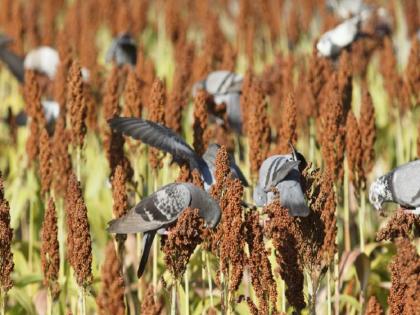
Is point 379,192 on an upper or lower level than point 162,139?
lower

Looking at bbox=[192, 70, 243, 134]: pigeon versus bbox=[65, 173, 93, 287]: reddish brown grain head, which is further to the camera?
bbox=[192, 70, 243, 134]: pigeon

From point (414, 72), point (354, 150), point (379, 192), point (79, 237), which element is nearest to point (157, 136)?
point (79, 237)

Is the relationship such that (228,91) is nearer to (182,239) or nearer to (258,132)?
(258,132)

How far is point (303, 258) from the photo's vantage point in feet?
9.61

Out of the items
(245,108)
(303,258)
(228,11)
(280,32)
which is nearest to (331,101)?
(245,108)

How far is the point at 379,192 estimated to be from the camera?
339cm

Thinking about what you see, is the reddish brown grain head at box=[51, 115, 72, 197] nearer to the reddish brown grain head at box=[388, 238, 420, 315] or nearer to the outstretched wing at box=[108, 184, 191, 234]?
the outstretched wing at box=[108, 184, 191, 234]

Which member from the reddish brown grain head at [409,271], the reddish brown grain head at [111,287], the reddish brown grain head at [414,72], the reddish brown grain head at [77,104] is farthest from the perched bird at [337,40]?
the reddish brown grain head at [111,287]

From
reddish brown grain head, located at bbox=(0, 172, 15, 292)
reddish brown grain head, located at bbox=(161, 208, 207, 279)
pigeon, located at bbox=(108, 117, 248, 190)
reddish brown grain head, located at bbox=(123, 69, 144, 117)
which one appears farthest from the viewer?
reddish brown grain head, located at bbox=(123, 69, 144, 117)

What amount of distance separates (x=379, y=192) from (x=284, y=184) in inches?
24.1

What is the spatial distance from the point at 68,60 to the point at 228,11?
4.96 m

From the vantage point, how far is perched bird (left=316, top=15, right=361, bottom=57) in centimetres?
529

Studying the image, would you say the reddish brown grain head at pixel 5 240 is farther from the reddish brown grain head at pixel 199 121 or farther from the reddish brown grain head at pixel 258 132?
the reddish brown grain head at pixel 258 132

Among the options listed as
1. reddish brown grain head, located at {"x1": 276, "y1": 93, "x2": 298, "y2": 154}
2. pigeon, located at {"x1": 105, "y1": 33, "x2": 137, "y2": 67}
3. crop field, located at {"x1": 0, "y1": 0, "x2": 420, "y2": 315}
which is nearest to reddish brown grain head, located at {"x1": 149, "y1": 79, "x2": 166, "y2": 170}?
crop field, located at {"x1": 0, "y1": 0, "x2": 420, "y2": 315}
